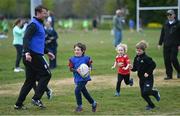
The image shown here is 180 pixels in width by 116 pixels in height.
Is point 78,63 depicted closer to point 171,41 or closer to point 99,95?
point 99,95

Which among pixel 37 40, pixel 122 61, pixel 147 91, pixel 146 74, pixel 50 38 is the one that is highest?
pixel 37 40

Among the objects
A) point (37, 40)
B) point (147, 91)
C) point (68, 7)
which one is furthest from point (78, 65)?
point (68, 7)

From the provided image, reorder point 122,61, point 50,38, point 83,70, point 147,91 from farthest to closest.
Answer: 1. point 50,38
2. point 122,61
3. point 147,91
4. point 83,70

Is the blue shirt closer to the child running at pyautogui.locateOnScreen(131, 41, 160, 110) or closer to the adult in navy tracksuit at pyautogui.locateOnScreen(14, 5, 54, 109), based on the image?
the adult in navy tracksuit at pyautogui.locateOnScreen(14, 5, 54, 109)

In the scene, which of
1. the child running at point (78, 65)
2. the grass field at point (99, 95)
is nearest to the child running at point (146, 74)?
the grass field at point (99, 95)

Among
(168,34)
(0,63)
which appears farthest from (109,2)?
(168,34)

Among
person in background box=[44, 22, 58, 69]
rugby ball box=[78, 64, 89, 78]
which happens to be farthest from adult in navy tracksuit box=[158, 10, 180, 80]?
rugby ball box=[78, 64, 89, 78]

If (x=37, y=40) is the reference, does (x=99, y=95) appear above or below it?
below

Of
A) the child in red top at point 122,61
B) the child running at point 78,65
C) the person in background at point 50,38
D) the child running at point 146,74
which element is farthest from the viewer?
the person in background at point 50,38

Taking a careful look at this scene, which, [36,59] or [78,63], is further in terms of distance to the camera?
[36,59]

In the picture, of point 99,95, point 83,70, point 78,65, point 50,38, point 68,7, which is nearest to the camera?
point 83,70

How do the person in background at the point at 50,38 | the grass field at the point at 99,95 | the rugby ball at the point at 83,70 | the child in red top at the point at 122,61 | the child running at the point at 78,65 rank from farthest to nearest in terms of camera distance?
1. the person in background at the point at 50,38
2. the child in red top at the point at 122,61
3. the grass field at the point at 99,95
4. the child running at the point at 78,65
5. the rugby ball at the point at 83,70

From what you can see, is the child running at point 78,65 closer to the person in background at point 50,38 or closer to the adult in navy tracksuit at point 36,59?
the adult in navy tracksuit at point 36,59

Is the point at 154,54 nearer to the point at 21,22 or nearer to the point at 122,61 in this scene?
the point at 21,22
